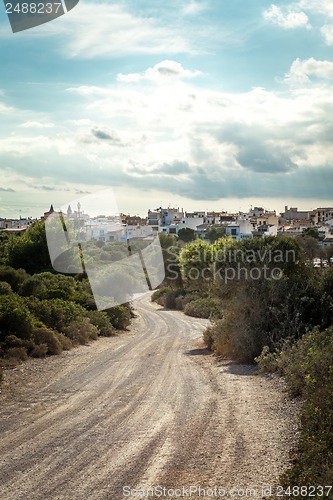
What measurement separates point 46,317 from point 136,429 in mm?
14171

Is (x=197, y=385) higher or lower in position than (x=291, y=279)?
lower

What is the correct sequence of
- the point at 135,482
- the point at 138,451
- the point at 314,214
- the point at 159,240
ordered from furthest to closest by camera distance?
1. the point at 314,214
2. the point at 159,240
3. the point at 138,451
4. the point at 135,482

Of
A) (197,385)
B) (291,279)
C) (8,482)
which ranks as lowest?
(197,385)

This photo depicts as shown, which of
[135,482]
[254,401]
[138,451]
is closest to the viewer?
[135,482]

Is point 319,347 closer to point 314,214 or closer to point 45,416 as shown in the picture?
point 45,416

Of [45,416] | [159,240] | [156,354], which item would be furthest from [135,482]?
[159,240]

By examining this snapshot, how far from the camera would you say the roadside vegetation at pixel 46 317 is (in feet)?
63.0

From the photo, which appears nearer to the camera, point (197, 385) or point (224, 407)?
point (224, 407)

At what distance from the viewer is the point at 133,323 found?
37.8 metres

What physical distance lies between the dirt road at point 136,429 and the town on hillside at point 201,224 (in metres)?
72.6

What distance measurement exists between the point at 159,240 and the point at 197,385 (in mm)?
61938

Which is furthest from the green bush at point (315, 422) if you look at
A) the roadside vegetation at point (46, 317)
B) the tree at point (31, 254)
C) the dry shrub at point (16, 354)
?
the tree at point (31, 254)

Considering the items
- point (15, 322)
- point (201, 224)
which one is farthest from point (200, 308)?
point (201, 224)

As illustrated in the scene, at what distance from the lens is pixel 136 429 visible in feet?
31.7
